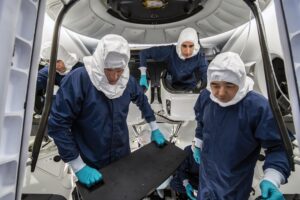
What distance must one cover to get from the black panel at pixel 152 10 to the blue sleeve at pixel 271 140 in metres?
0.91

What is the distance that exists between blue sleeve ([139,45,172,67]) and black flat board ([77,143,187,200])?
158cm

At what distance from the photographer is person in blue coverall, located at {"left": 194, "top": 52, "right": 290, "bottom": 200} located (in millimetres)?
1114

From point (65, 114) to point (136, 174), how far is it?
22.4 inches

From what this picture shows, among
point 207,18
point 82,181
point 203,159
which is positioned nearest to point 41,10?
point 82,181

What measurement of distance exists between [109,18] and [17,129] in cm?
134

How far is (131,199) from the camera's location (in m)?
1.08

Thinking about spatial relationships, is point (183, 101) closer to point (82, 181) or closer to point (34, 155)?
point (82, 181)

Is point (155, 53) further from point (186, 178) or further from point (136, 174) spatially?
point (136, 174)

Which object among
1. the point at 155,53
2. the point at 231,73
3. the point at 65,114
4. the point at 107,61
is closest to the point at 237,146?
the point at 231,73

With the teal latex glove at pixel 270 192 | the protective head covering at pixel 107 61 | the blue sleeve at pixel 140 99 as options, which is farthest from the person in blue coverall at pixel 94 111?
the teal latex glove at pixel 270 192

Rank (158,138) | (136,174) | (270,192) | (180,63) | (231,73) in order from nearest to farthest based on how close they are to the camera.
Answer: (270,192) → (231,73) → (136,174) → (158,138) → (180,63)

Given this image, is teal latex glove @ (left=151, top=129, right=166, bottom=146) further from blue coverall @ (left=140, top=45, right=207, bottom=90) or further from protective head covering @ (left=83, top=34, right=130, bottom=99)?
blue coverall @ (left=140, top=45, right=207, bottom=90)

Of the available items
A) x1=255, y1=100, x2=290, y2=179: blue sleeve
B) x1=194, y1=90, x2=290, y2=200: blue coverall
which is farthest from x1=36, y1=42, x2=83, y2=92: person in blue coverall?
x1=255, y1=100, x2=290, y2=179: blue sleeve

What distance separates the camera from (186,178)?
1.92 m
